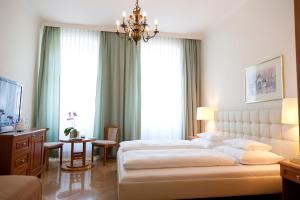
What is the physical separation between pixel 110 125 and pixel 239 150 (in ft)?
10.0

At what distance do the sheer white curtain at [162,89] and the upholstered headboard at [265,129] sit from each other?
59.3 inches

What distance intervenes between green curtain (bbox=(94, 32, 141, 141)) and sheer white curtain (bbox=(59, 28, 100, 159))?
19 centimetres

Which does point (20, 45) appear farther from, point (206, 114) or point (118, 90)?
point (206, 114)

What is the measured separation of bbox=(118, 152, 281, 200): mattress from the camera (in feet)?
7.13

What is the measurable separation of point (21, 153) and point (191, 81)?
13.3 ft

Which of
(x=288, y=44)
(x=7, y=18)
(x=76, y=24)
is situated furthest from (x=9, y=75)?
(x=288, y=44)

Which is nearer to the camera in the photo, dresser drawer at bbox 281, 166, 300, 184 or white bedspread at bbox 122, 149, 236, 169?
dresser drawer at bbox 281, 166, 300, 184

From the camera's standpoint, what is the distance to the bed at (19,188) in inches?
58.4

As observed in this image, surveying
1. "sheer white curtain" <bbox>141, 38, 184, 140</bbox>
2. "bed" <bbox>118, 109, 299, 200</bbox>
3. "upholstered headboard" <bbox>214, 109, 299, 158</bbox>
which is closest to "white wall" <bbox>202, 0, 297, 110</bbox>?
"upholstered headboard" <bbox>214, 109, 299, 158</bbox>

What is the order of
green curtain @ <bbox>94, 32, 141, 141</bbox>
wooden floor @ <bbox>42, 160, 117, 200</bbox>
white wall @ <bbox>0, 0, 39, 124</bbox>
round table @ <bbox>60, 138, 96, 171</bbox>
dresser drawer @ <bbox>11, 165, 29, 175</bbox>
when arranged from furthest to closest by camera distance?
green curtain @ <bbox>94, 32, 141, 141</bbox> < round table @ <bbox>60, 138, 96, 171</bbox> < white wall @ <bbox>0, 0, 39, 124</bbox> < wooden floor @ <bbox>42, 160, 117, 200</bbox> < dresser drawer @ <bbox>11, 165, 29, 175</bbox>

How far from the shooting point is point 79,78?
195 inches

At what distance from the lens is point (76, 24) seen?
4887mm

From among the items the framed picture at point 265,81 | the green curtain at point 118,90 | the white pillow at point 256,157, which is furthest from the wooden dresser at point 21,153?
the framed picture at point 265,81

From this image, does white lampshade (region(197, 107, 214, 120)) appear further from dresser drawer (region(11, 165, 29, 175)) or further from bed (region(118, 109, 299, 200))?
dresser drawer (region(11, 165, 29, 175))
